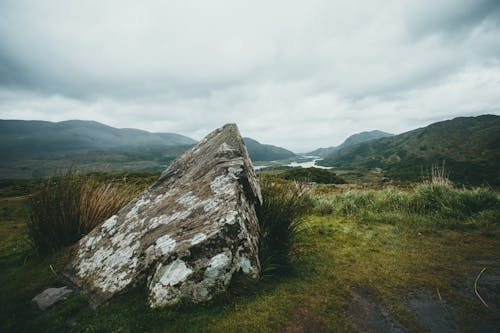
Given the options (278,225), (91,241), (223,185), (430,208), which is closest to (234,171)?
(223,185)

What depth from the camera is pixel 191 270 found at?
3018 millimetres

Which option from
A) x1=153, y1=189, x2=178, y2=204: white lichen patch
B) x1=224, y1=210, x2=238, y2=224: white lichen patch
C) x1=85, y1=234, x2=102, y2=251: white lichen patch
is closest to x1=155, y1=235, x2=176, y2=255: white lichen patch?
x1=224, y1=210, x2=238, y2=224: white lichen patch

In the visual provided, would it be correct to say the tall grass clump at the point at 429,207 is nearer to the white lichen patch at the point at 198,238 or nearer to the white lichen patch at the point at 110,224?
the white lichen patch at the point at 198,238

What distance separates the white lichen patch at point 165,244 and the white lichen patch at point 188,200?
0.74 m

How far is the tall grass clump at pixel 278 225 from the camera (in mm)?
3924

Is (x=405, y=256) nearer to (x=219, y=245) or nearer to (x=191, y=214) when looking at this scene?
(x=219, y=245)

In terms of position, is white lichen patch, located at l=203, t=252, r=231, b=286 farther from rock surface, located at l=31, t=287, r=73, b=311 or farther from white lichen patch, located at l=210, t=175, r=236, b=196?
rock surface, located at l=31, t=287, r=73, b=311

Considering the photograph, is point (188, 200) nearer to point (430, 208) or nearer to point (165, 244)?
point (165, 244)

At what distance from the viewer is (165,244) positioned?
3494 mm

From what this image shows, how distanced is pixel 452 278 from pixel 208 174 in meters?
4.31

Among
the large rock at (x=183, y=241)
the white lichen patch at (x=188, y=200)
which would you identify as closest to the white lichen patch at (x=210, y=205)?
the large rock at (x=183, y=241)

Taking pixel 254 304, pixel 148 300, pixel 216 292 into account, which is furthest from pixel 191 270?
pixel 254 304

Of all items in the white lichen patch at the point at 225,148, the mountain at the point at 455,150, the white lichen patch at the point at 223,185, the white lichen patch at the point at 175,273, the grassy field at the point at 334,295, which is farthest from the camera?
the mountain at the point at 455,150

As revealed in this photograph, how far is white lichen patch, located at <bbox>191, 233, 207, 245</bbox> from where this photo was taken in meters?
3.15
